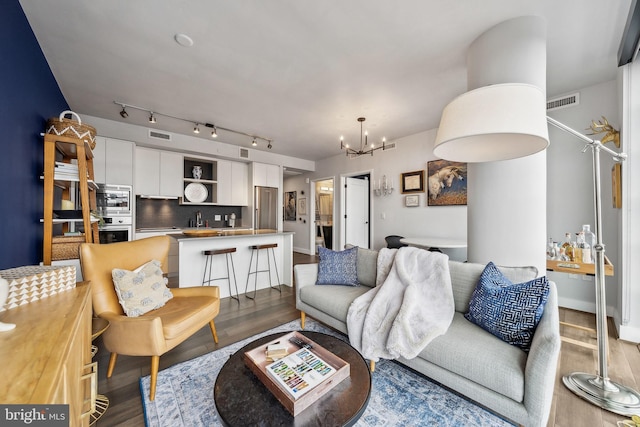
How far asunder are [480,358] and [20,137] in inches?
139

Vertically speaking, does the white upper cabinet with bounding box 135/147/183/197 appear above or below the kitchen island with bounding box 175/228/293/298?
above

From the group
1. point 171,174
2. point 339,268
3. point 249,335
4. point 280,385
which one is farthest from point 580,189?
point 171,174

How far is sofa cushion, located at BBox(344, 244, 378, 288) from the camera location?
255 centimetres

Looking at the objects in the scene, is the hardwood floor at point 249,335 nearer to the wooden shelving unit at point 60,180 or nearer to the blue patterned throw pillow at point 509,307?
the blue patterned throw pillow at point 509,307

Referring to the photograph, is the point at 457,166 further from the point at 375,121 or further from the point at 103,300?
the point at 103,300

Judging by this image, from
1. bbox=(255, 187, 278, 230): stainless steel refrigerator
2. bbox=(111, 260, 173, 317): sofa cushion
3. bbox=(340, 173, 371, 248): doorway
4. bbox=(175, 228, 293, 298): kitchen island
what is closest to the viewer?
bbox=(111, 260, 173, 317): sofa cushion

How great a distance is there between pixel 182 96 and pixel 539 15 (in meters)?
3.75

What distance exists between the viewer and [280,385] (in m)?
1.10

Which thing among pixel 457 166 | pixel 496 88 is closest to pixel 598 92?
pixel 457 166

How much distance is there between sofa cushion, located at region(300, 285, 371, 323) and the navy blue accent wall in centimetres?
221

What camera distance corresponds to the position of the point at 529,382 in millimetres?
1227

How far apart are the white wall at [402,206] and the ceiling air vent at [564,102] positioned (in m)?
1.57

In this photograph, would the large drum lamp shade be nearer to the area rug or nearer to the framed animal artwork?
the area rug

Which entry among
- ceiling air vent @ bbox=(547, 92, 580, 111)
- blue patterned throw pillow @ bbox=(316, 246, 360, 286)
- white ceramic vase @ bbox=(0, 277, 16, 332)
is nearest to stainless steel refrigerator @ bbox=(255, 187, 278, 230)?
blue patterned throw pillow @ bbox=(316, 246, 360, 286)
